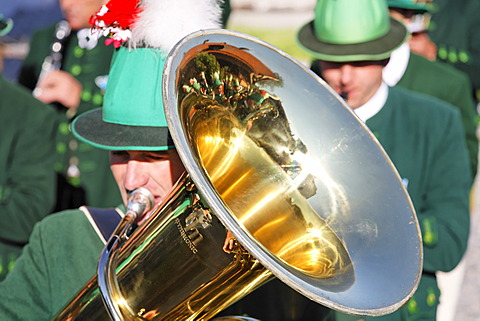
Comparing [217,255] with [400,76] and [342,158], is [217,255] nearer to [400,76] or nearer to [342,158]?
[342,158]

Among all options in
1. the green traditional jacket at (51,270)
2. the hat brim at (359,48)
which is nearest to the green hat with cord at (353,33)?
the hat brim at (359,48)

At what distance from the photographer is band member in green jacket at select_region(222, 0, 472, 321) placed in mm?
3408

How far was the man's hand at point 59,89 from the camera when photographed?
4.74m

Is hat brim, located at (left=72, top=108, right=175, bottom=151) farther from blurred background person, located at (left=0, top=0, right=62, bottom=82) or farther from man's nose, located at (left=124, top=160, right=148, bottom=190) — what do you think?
blurred background person, located at (left=0, top=0, right=62, bottom=82)

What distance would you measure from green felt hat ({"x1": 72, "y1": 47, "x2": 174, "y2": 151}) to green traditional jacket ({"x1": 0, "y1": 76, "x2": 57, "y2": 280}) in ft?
4.94

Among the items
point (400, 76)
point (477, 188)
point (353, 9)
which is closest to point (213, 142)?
point (353, 9)

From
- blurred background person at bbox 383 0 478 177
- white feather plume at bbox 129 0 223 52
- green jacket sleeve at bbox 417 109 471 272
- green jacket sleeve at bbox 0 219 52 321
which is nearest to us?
white feather plume at bbox 129 0 223 52

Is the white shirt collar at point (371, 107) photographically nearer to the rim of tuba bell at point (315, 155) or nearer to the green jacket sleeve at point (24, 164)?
the rim of tuba bell at point (315, 155)

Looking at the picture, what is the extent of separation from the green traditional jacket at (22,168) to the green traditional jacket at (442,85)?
70.6 inches

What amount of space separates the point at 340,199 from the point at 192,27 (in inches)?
24.0

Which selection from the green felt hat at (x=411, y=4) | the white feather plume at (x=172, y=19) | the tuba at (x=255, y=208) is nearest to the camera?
the tuba at (x=255, y=208)

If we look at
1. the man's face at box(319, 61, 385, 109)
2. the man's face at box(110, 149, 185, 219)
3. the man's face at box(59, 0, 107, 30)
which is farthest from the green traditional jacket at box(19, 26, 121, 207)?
the man's face at box(110, 149, 185, 219)

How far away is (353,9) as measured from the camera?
12.3 feet

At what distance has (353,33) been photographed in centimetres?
372
